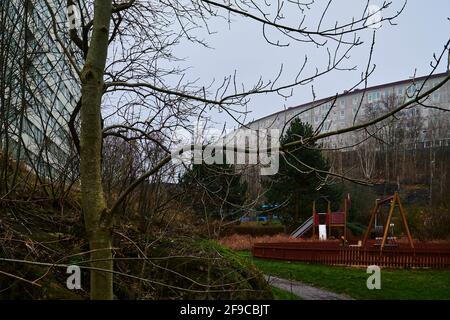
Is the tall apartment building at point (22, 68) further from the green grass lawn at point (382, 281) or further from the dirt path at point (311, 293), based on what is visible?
the dirt path at point (311, 293)

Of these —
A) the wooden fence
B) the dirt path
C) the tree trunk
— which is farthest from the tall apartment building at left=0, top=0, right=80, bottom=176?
the wooden fence

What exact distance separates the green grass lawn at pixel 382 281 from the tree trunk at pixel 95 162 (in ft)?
21.7

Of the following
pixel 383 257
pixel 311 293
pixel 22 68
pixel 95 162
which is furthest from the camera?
pixel 383 257

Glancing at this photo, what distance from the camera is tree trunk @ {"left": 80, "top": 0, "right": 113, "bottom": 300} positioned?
104 inches

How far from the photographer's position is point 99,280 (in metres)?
2.65

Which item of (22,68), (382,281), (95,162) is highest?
(22,68)

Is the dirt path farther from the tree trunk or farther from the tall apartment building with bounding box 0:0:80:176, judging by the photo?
the tree trunk

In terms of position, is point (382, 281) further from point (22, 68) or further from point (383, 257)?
point (22, 68)

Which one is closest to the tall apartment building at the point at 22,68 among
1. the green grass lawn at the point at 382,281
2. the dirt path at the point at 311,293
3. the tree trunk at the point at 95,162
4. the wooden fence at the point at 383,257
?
the tree trunk at the point at 95,162

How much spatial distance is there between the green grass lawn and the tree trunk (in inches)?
260

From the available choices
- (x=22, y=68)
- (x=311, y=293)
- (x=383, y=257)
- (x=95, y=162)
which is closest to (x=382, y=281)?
(x=311, y=293)

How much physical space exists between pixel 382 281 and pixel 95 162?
12002mm

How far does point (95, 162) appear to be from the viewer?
8.90 feet
